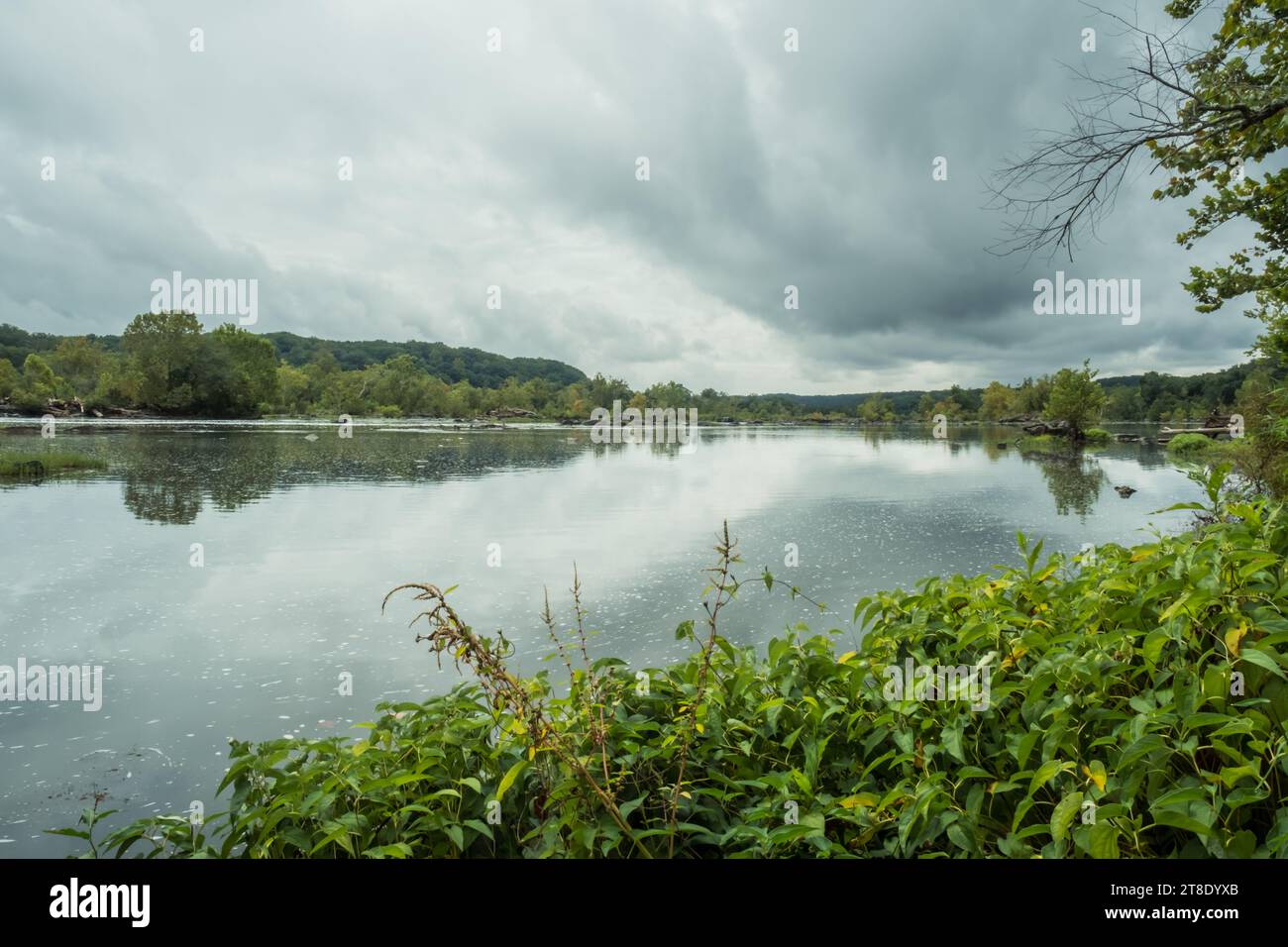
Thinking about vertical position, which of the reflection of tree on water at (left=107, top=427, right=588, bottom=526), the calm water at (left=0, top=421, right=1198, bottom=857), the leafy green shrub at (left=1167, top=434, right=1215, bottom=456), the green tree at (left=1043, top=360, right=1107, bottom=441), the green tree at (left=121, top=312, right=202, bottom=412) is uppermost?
the green tree at (left=121, top=312, right=202, bottom=412)

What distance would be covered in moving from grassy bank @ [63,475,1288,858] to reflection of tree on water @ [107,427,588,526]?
54.1 feet

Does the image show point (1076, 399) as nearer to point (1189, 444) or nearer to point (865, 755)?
point (1189, 444)

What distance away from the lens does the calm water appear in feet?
18.1

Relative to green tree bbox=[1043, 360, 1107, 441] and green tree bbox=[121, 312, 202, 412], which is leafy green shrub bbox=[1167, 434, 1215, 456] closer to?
green tree bbox=[1043, 360, 1107, 441]

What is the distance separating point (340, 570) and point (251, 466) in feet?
69.7

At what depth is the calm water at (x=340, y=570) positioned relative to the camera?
551 cm

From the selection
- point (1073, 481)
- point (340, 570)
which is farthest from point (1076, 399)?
point (340, 570)

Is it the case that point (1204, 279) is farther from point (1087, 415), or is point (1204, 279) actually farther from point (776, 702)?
point (1087, 415)

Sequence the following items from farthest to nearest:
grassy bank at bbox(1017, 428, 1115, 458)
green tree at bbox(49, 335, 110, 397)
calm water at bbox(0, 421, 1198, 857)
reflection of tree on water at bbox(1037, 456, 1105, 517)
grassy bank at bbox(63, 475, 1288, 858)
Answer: green tree at bbox(49, 335, 110, 397) → grassy bank at bbox(1017, 428, 1115, 458) → reflection of tree on water at bbox(1037, 456, 1105, 517) → calm water at bbox(0, 421, 1198, 857) → grassy bank at bbox(63, 475, 1288, 858)

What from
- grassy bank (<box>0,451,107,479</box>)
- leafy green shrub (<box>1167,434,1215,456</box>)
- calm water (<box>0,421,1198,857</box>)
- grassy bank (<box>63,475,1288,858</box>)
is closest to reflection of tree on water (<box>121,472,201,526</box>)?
calm water (<box>0,421,1198,857</box>)

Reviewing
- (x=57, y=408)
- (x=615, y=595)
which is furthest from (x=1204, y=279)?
(x=57, y=408)

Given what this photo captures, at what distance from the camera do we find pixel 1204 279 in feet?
36.3

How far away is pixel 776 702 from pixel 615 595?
7056 millimetres
